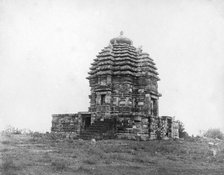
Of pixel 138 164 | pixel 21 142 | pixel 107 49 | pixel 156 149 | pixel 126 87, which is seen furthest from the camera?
pixel 107 49


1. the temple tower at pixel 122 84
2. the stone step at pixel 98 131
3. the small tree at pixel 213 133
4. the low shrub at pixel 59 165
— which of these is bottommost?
the low shrub at pixel 59 165

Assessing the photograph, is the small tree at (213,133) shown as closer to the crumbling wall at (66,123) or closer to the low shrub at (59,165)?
the crumbling wall at (66,123)

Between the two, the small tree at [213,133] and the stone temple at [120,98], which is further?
the small tree at [213,133]

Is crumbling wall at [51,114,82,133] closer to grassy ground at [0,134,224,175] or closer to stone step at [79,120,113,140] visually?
stone step at [79,120,113,140]

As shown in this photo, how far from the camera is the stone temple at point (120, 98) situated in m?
19.5

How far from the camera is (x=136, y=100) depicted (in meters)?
21.5

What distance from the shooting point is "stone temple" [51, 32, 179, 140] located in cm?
1948

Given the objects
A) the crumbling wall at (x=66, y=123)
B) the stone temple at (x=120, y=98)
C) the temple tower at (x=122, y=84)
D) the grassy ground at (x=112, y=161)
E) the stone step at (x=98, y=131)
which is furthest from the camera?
the temple tower at (x=122, y=84)

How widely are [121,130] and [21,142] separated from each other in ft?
19.4

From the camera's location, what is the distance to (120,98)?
21.1 meters

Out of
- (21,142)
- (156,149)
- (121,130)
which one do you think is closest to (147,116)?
(121,130)

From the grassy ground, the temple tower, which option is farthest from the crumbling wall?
the grassy ground

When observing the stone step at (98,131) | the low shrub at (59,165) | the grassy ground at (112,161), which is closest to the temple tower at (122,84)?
the stone step at (98,131)

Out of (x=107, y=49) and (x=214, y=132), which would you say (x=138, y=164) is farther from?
(x=214, y=132)
